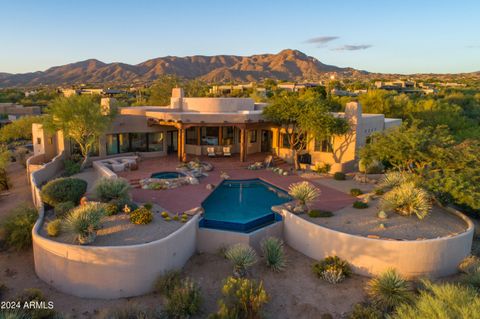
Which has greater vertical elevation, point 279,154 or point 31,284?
point 279,154

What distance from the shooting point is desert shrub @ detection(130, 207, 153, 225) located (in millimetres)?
12594

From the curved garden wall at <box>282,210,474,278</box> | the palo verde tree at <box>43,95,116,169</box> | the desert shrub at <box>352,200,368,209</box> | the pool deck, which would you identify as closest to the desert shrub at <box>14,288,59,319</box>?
the pool deck

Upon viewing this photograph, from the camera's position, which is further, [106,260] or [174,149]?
[174,149]

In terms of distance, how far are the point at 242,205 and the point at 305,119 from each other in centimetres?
794

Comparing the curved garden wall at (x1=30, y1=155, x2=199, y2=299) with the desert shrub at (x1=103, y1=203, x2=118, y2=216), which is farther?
the desert shrub at (x1=103, y1=203, x2=118, y2=216)

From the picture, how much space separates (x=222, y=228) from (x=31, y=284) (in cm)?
688

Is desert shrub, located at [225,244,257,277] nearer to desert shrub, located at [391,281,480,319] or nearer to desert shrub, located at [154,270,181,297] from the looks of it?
desert shrub, located at [154,270,181,297]

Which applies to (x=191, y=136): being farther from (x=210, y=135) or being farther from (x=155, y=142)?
(x=155, y=142)

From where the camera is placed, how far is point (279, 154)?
86.0 feet

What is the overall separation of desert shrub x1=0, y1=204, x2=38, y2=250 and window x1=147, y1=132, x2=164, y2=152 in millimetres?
12662

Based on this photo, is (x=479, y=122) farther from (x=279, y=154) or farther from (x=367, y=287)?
(x=367, y=287)

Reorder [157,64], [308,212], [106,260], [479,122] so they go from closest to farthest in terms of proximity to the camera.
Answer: [106,260] < [308,212] < [479,122] < [157,64]

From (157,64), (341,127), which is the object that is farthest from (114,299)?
(157,64)

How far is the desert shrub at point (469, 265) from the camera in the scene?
11.5 m
